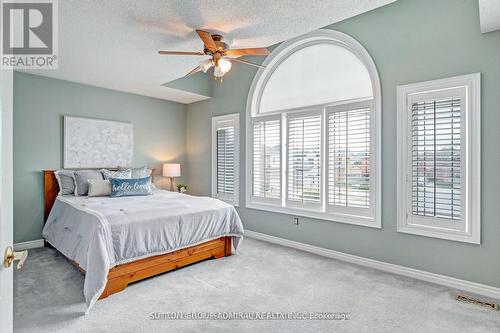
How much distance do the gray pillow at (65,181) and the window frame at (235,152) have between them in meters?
2.34

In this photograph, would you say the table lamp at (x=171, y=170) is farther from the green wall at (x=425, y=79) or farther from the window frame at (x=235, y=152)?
the green wall at (x=425, y=79)

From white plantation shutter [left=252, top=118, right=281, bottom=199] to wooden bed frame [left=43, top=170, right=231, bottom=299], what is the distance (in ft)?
3.92

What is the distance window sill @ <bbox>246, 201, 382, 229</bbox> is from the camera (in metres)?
3.52

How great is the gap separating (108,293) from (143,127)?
138 inches

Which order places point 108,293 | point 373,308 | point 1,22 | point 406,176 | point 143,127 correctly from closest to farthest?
point 1,22 → point 373,308 → point 108,293 → point 406,176 → point 143,127

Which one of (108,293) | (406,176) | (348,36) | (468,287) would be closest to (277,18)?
(348,36)

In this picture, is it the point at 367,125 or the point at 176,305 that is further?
the point at 367,125

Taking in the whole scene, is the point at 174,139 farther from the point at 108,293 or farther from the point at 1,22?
the point at 1,22

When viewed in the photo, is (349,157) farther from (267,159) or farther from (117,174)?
(117,174)

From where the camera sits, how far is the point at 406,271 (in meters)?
3.23

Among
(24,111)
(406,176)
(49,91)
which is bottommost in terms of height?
(406,176)

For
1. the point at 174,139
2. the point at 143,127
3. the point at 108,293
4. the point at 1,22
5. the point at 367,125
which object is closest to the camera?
the point at 1,22

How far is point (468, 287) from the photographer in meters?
2.87
